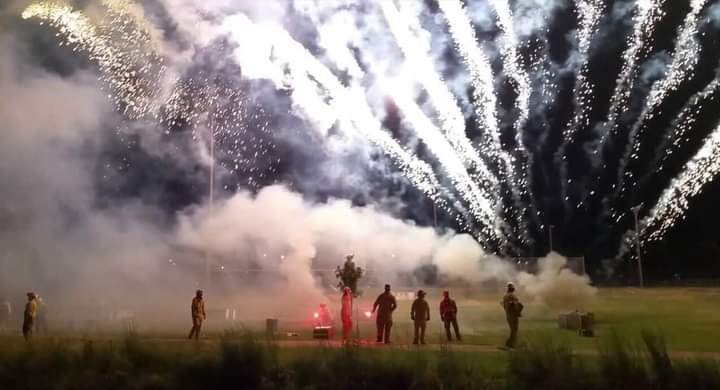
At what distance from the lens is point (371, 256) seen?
35781 millimetres

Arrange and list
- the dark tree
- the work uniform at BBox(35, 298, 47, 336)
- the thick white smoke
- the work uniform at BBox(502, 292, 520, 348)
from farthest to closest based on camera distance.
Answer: the thick white smoke < the dark tree < the work uniform at BBox(35, 298, 47, 336) < the work uniform at BBox(502, 292, 520, 348)

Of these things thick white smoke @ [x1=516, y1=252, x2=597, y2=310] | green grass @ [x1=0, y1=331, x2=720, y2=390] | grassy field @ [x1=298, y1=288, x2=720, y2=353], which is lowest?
green grass @ [x1=0, y1=331, x2=720, y2=390]

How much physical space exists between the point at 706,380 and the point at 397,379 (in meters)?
4.05

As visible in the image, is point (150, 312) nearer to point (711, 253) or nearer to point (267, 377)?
point (267, 377)

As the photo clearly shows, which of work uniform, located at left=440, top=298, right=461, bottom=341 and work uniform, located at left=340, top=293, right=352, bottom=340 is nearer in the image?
work uniform, located at left=340, top=293, right=352, bottom=340

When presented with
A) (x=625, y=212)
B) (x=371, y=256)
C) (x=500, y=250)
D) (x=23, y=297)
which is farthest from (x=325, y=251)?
(x=625, y=212)

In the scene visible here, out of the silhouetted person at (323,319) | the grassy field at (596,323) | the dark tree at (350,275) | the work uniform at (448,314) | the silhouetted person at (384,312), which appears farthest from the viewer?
the dark tree at (350,275)

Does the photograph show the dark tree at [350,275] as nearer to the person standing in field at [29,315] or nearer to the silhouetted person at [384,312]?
the silhouetted person at [384,312]

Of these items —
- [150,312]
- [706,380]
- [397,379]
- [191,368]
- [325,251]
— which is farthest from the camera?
[325,251]

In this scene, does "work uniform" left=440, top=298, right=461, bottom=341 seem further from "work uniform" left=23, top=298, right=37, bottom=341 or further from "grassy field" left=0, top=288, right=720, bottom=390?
"work uniform" left=23, top=298, right=37, bottom=341

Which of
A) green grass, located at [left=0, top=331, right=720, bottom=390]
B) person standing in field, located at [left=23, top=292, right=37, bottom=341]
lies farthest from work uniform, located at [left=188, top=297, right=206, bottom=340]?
green grass, located at [left=0, top=331, right=720, bottom=390]

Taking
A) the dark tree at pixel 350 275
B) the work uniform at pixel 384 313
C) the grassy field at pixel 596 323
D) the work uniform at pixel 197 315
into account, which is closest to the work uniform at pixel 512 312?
the grassy field at pixel 596 323

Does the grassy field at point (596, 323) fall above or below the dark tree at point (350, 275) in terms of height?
below

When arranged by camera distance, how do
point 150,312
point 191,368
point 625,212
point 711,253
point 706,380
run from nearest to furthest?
point 706,380 → point 191,368 → point 150,312 → point 711,253 → point 625,212
